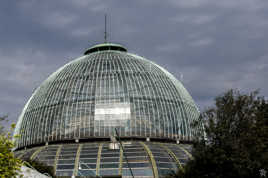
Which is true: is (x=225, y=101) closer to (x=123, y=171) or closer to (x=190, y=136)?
(x=123, y=171)

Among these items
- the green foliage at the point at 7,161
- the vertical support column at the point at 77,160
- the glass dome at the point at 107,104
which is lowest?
the vertical support column at the point at 77,160

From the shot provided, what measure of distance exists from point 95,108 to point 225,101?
26654mm

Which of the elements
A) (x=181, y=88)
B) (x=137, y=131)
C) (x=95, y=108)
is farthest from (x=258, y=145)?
(x=181, y=88)

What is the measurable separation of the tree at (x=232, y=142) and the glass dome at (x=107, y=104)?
22780 millimetres

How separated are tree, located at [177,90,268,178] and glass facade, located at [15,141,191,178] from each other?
29.1ft

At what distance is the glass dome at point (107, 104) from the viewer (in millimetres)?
54062

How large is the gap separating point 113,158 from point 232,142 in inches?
706

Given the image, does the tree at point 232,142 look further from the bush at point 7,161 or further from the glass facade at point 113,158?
the bush at point 7,161

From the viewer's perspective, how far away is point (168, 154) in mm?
45906

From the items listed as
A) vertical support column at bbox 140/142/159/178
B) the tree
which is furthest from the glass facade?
the tree

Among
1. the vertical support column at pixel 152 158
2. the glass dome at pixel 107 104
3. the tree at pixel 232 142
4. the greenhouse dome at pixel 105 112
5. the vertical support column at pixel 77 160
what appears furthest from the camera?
the glass dome at pixel 107 104

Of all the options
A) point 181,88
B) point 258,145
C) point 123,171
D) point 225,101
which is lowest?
point 123,171

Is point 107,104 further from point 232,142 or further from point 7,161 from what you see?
point 7,161

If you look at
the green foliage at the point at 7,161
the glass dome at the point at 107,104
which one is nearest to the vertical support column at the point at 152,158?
the glass dome at the point at 107,104
